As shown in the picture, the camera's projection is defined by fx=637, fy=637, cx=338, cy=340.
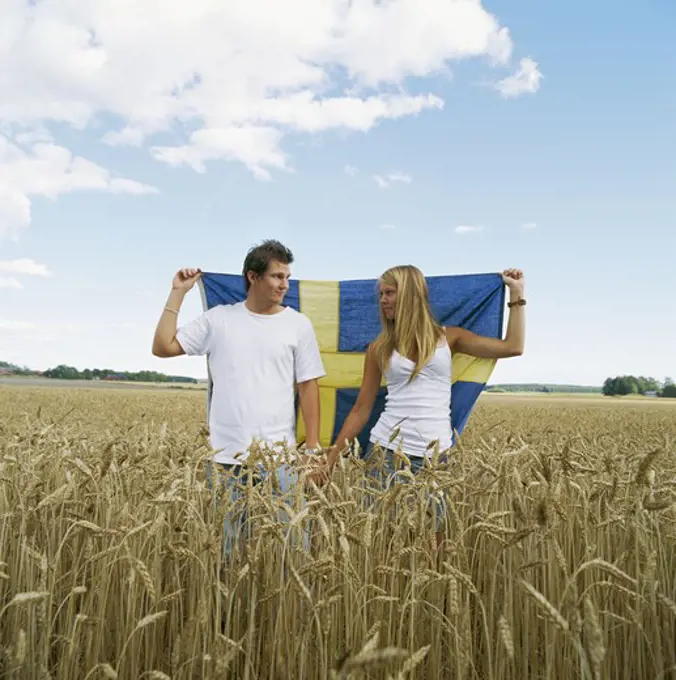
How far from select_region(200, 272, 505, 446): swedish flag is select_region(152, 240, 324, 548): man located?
0.99 m

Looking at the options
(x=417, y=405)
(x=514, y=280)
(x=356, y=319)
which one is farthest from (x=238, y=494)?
(x=514, y=280)

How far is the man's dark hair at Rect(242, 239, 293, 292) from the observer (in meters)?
3.40

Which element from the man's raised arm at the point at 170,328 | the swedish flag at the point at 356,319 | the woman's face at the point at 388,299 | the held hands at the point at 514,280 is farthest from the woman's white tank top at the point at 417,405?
the man's raised arm at the point at 170,328

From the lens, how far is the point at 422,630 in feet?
7.09

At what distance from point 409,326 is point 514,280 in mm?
927

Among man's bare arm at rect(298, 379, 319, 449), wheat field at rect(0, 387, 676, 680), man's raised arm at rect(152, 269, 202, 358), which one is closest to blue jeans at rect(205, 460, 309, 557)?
wheat field at rect(0, 387, 676, 680)

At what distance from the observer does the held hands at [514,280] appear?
4004 millimetres

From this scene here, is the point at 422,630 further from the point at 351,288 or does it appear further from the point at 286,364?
the point at 351,288

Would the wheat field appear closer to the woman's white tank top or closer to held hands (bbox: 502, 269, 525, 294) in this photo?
the woman's white tank top

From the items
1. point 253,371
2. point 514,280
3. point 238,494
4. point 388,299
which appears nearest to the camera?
point 238,494

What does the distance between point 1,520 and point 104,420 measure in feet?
28.4

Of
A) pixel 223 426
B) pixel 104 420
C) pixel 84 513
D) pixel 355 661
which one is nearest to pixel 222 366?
pixel 223 426

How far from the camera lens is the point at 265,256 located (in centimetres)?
341

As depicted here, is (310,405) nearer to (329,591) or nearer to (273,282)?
(273,282)
